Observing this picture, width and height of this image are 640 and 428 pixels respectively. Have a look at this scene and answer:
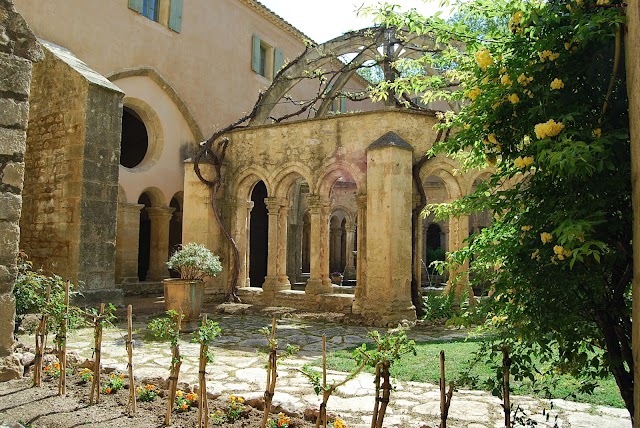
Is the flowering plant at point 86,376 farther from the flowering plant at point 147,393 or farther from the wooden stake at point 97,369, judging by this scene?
the flowering plant at point 147,393

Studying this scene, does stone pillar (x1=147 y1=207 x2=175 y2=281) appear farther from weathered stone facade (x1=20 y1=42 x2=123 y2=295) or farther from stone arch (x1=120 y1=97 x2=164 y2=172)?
weathered stone facade (x1=20 y1=42 x2=123 y2=295)

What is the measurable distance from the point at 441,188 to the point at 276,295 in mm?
8097

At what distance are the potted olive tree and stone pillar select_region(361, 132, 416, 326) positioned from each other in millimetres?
2532

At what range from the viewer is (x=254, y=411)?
143 inches

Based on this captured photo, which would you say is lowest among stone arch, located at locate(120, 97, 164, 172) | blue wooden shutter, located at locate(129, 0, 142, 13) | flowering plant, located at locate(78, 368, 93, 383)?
flowering plant, located at locate(78, 368, 93, 383)

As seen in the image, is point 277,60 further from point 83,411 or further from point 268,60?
point 83,411

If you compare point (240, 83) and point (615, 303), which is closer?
point (615, 303)

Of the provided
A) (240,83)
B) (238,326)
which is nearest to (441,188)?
(240,83)

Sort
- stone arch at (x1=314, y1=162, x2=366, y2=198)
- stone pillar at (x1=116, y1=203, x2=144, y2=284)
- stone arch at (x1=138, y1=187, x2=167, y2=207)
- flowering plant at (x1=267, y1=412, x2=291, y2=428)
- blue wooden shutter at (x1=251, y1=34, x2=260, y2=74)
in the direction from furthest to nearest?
blue wooden shutter at (x1=251, y1=34, x2=260, y2=74)
stone arch at (x1=138, y1=187, x2=167, y2=207)
stone pillar at (x1=116, y1=203, x2=144, y2=284)
stone arch at (x1=314, y1=162, x2=366, y2=198)
flowering plant at (x1=267, y1=412, x2=291, y2=428)

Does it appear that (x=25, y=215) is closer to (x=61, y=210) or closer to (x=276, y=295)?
(x=61, y=210)

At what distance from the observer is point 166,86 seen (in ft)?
45.4

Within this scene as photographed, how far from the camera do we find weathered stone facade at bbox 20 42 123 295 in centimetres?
800

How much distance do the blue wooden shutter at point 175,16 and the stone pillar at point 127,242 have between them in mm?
5162

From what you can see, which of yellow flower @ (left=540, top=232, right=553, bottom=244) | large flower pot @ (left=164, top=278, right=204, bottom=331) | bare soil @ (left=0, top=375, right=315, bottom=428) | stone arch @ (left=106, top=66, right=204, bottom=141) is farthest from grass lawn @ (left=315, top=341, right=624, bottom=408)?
stone arch @ (left=106, top=66, right=204, bottom=141)
